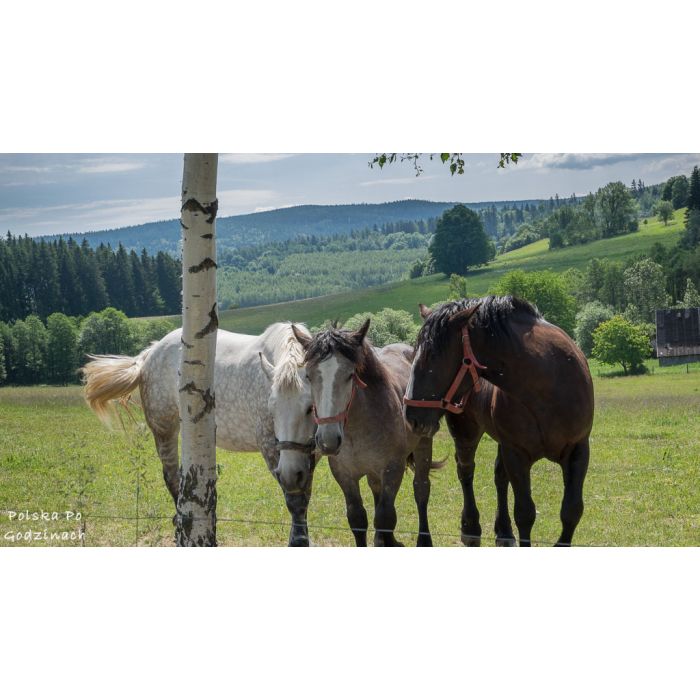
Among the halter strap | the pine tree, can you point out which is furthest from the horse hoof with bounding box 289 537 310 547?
the pine tree

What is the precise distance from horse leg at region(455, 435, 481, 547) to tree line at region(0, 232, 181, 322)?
288cm

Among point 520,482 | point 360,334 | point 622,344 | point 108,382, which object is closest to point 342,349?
point 360,334

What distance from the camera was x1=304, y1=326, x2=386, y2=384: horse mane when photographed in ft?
18.4

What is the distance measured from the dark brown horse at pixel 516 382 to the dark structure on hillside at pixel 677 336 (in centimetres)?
185

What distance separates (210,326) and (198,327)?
0.09 m

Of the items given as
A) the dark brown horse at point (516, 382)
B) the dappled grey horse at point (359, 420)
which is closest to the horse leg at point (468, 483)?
the dappled grey horse at point (359, 420)

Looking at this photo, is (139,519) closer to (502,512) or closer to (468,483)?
(468,483)

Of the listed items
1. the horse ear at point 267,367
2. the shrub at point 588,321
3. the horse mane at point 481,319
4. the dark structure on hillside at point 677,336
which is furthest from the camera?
the dark structure on hillside at point 677,336

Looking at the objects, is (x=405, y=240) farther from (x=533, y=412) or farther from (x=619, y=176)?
(x=533, y=412)

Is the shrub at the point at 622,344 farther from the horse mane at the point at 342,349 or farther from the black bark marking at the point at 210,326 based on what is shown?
the black bark marking at the point at 210,326

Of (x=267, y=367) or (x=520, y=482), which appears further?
(x=267, y=367)

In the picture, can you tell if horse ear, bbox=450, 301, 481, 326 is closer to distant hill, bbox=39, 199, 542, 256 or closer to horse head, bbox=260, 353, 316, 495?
horse head, bbox=260, 353, 316, 495

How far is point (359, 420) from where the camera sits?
5.92 m

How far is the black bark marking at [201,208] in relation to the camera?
5.93 meters
